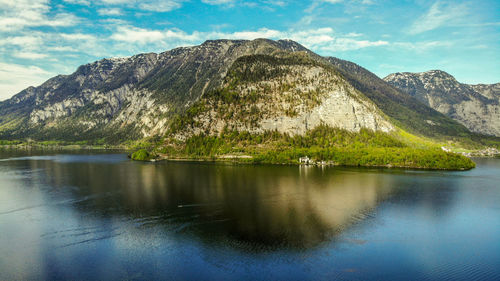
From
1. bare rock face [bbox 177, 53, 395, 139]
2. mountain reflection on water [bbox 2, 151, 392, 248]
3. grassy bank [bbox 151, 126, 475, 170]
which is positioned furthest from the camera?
bare rock face [bbox 177, 53, 395, 139]

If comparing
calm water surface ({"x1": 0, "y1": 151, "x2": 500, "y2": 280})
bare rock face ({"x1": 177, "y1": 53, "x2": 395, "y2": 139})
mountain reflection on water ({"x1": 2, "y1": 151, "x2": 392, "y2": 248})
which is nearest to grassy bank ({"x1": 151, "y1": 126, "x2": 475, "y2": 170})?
bare rock face ({"x1": 177, "y1": 53, "x2": 395, "y2": 139})

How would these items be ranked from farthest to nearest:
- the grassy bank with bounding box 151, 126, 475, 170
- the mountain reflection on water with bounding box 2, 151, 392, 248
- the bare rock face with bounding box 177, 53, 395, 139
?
the bare rock face with bounding box 177, 53, 395, 139, the grassy bank with bounding box 151, 126, 475, 170, the mountain reflection on water with bounding box 2, 151, 392, 248

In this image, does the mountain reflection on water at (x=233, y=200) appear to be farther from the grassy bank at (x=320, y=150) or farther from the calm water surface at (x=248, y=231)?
the grassy bank at (x=320, y=150)

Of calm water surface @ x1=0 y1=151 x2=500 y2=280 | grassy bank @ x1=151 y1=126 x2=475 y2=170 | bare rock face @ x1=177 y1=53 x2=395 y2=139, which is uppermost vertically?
bare rock face @ x1=177 y1=53 x2=395 y2=139

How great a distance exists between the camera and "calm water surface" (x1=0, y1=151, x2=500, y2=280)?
3028cm

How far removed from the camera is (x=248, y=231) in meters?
40.0

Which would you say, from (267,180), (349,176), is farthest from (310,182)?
(349,176)

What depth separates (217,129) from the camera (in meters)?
149

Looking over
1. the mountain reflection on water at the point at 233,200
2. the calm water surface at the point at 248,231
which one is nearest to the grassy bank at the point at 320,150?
the mountain reflection on water at the point at 233,200

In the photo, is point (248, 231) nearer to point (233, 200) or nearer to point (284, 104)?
point (233, 200)

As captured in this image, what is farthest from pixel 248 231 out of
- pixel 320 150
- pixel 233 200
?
pixel 320 150

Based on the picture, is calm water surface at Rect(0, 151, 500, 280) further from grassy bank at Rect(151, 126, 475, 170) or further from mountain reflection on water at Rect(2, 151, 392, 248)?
grassy bank at Rect(151, 126, 475, 170)

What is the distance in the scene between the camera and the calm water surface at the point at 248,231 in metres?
30.3

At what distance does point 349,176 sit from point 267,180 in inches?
957
